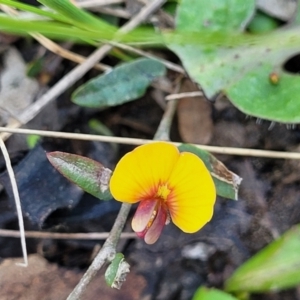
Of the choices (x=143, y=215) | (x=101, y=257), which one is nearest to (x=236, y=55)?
(x=143, y=215)

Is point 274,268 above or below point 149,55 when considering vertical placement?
below

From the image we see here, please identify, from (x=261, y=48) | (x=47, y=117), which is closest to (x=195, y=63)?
(x=261, y=48)

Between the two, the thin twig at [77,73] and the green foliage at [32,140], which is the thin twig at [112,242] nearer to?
the thin twig at [77,73]

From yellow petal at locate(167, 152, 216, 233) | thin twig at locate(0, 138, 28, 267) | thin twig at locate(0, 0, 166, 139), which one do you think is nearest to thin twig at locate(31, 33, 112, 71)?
thin twig at locate(0, 0, 166, 139)

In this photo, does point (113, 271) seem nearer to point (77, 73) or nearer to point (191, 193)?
point (191, 193)

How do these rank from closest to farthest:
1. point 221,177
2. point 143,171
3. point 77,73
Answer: point 143,171, point 221,177, point 77,73

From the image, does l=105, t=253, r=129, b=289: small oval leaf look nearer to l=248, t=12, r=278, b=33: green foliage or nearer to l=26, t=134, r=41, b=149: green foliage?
l=26, t=134, r=41, b=149: green foliage

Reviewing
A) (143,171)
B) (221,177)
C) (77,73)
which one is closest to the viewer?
(143,171)
